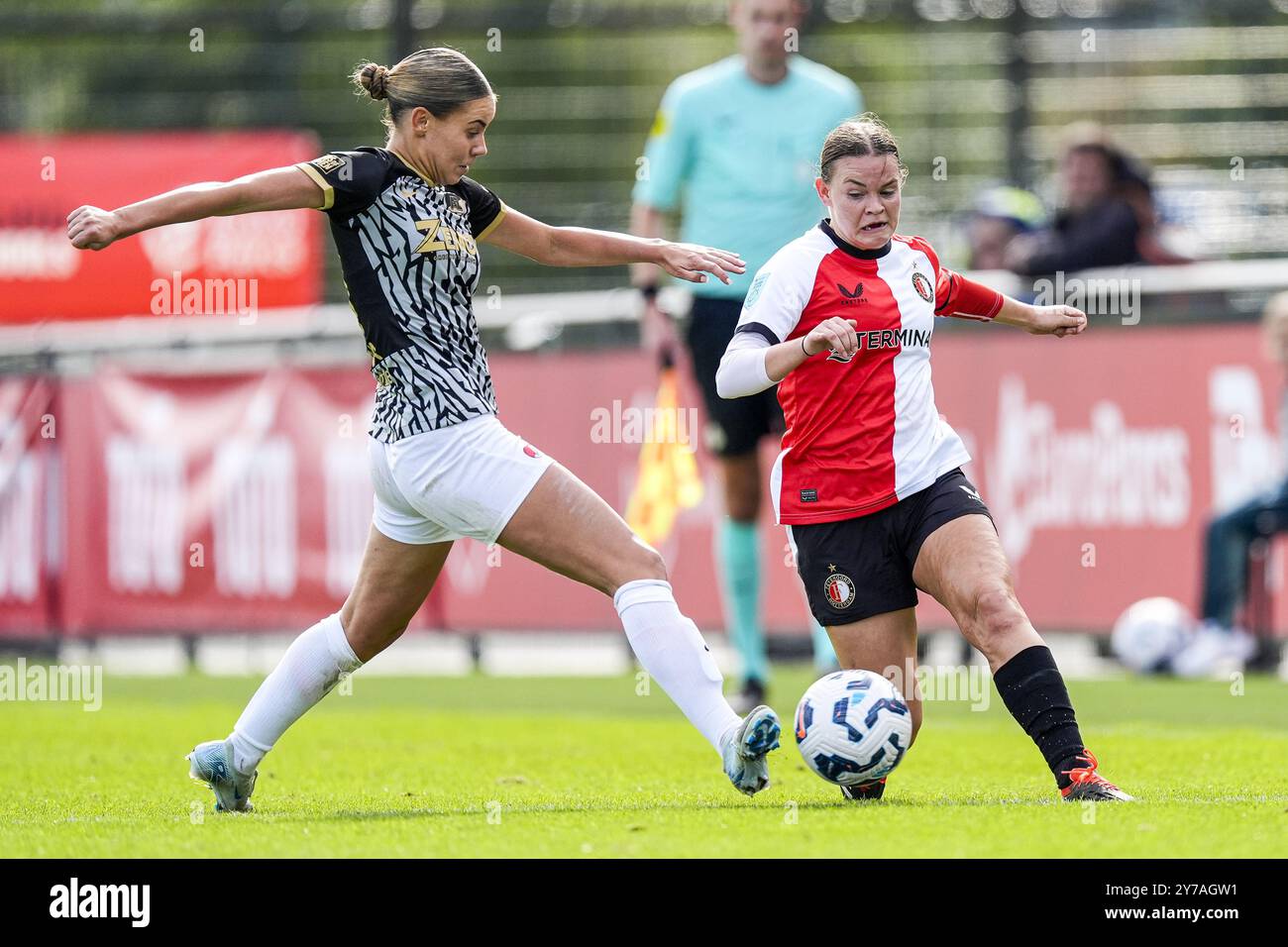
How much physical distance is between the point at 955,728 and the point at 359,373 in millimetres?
5531

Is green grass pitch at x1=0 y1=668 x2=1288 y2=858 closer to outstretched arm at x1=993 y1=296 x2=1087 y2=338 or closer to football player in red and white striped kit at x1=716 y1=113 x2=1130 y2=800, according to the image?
football player in red and white striped kit at x1=716 y1=113 x2=1130 y2=800

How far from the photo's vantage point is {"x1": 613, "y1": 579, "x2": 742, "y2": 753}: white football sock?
5766 millimetres

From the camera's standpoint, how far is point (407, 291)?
5.82 metres

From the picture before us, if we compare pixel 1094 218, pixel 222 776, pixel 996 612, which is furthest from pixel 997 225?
pixel 222 776

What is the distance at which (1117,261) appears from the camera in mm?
12328

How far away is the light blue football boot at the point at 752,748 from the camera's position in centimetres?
551

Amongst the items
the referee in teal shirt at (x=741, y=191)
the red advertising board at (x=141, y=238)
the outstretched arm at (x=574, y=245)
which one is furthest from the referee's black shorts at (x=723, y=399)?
the red advertising board at (x=141, y=238)

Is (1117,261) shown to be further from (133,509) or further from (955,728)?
(133,509)

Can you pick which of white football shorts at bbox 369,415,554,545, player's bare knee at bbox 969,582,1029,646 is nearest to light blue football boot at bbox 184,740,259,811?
white football shorts at bbox 369,415,554,545

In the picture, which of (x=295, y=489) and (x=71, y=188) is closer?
(x=295, y=489)

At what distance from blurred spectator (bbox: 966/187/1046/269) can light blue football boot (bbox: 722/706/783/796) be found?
312 inches

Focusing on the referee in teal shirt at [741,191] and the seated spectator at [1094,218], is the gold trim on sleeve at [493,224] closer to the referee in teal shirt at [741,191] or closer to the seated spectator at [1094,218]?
the referee in teal shirt at [741,191]
